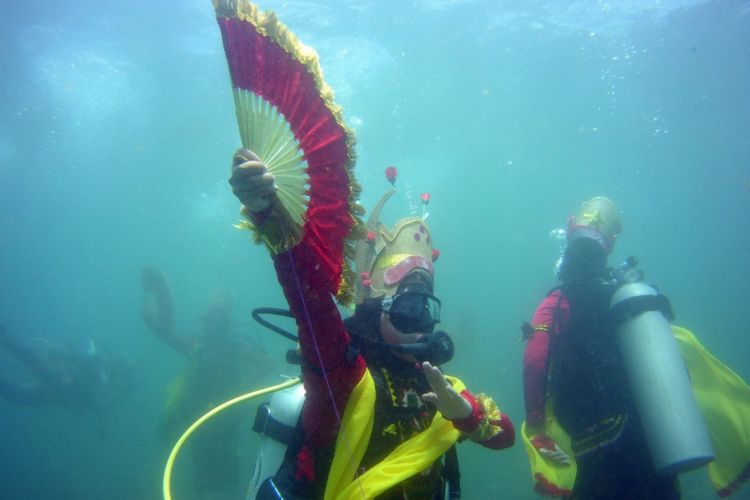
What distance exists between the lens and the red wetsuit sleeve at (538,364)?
425cm

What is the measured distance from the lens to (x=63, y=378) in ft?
65.1

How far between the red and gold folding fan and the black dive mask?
864 millimetres

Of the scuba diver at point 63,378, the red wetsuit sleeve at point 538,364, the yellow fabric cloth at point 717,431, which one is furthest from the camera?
the scuba diver at point 63,378

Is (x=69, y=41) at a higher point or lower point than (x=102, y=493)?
higher

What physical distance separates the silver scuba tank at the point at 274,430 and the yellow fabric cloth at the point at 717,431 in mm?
2861

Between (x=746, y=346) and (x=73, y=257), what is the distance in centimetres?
10626

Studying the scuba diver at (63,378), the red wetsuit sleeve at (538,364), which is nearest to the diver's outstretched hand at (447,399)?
the red wetsuit sleeve at (538,364)

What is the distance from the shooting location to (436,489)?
258 centimetres

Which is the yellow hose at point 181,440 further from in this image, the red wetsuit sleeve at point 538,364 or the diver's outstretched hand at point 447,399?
the red wetsuit sleeve at point 538,364

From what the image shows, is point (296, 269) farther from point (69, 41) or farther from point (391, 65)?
point (391, 65)

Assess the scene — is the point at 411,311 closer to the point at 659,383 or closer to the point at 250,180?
the point at 250,180

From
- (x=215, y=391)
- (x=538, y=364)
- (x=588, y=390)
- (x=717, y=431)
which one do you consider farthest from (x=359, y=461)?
(x=215, y=391)

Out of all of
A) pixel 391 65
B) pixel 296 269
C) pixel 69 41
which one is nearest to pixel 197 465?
pixel 296 269

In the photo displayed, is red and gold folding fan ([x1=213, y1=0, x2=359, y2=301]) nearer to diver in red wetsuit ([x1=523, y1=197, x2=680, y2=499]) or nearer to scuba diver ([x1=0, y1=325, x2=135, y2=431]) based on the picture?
diver in red wetsuit ([x1=523, y1=197, x2=680, y2=499])
